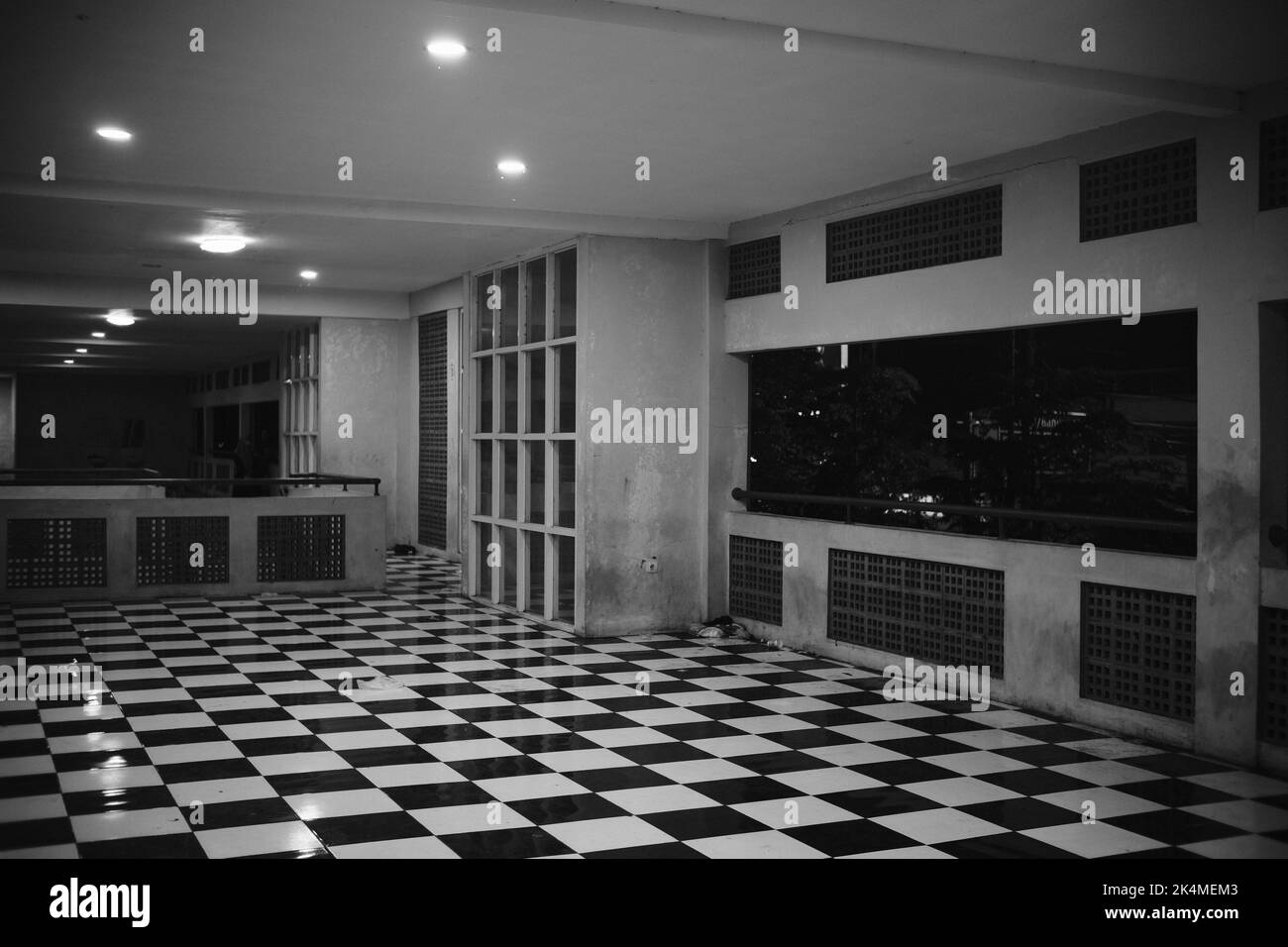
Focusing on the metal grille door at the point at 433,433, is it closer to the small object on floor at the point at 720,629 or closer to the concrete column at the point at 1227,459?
the small object on floor at the point at 720,629

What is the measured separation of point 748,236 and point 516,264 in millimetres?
2265

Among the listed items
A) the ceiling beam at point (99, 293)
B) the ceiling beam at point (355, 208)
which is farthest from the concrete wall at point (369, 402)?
the ceiling beam at point (355, 208)

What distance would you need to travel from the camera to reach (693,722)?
6250 mm

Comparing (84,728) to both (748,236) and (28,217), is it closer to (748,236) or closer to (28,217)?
(28,217)

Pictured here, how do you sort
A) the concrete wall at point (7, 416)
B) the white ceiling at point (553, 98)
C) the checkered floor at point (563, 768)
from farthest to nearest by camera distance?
1. the concrete wall at point (7, 416)
2. the white ceiling at point (553, 98)
3. the checkered floor at point (563, 768)

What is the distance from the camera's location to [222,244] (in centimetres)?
975

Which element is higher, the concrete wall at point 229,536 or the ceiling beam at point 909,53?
the ceiling beam at point 909,53

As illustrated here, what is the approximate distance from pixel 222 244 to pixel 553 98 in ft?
16.6

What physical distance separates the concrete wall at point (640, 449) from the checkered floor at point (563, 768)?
939mm

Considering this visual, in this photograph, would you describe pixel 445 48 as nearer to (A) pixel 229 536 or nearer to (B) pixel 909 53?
(B) pixel 909 53

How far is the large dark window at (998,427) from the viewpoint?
6098 millimetres

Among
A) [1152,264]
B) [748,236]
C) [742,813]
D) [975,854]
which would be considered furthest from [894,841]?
[748,236]

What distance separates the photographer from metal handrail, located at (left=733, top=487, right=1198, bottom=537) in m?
5.93

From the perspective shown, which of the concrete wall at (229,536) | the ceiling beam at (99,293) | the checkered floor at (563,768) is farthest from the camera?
the ceiling beam at (99,293)
